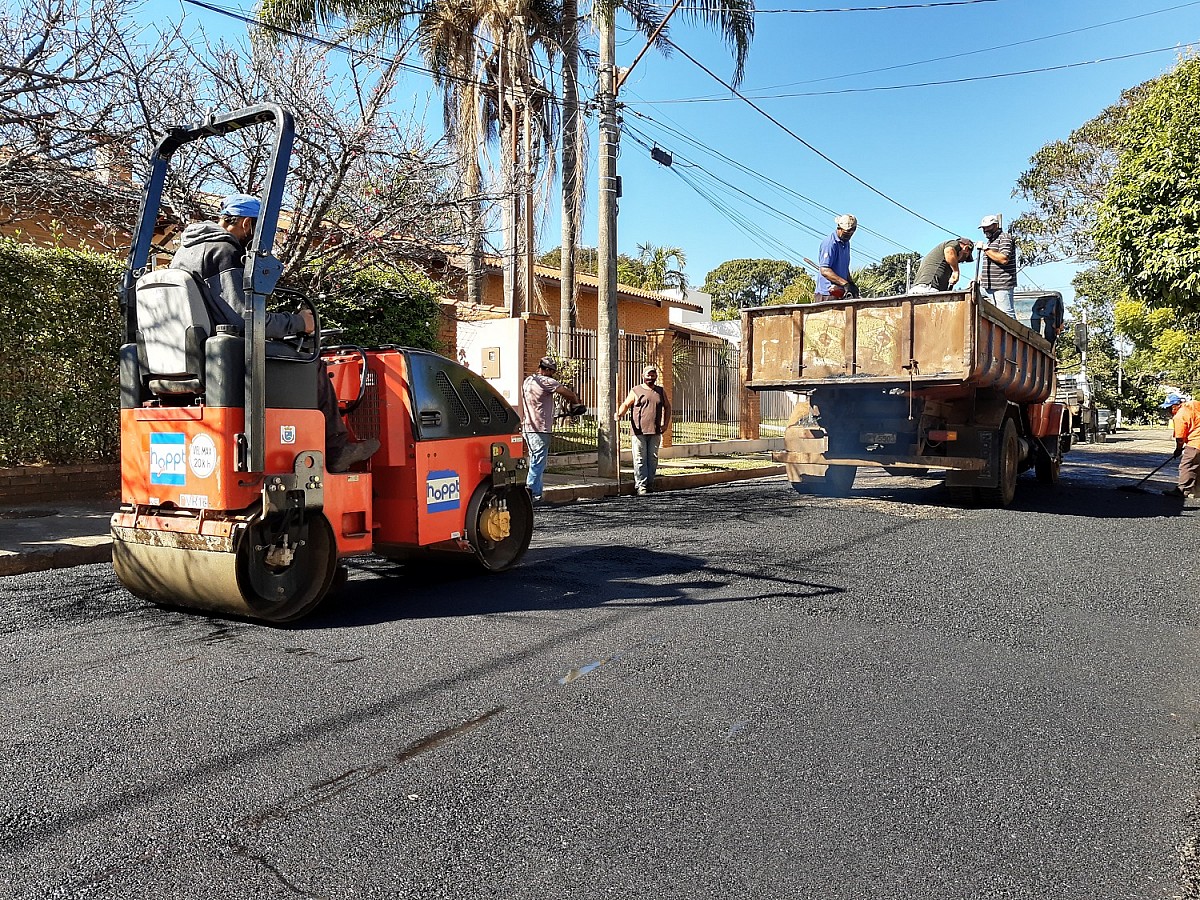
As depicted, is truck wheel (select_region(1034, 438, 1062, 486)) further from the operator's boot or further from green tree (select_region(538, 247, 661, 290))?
green tree (select_region(538, 247, 661, 290))

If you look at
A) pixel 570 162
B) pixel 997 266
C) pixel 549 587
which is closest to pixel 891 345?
pixel 997 266

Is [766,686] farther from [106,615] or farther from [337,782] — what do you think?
[106,615]

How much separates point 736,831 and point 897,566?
178 inches

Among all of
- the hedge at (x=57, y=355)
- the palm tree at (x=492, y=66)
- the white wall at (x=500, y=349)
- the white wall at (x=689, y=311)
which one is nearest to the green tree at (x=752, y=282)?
the white wall at (x=689, y=311)

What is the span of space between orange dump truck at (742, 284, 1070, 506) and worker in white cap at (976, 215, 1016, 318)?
897 millimetres

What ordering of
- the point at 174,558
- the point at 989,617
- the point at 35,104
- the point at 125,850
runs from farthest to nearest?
the point at 35,104
the point at 989,617
the point at 174,558
the point at 125,850

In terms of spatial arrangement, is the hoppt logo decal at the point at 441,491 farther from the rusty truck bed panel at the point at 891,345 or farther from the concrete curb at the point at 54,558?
the rusty truck bed panel at the point at 891,345

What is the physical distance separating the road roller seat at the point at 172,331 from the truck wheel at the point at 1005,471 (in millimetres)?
8497

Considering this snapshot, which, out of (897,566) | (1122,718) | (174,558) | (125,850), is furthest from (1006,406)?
(125,850)

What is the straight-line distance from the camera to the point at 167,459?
5035 millimetres

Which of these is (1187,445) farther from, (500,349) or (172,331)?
(172,331)

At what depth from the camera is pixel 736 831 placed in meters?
2.82

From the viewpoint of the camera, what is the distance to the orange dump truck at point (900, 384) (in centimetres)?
955

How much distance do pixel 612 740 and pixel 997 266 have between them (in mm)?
10648
